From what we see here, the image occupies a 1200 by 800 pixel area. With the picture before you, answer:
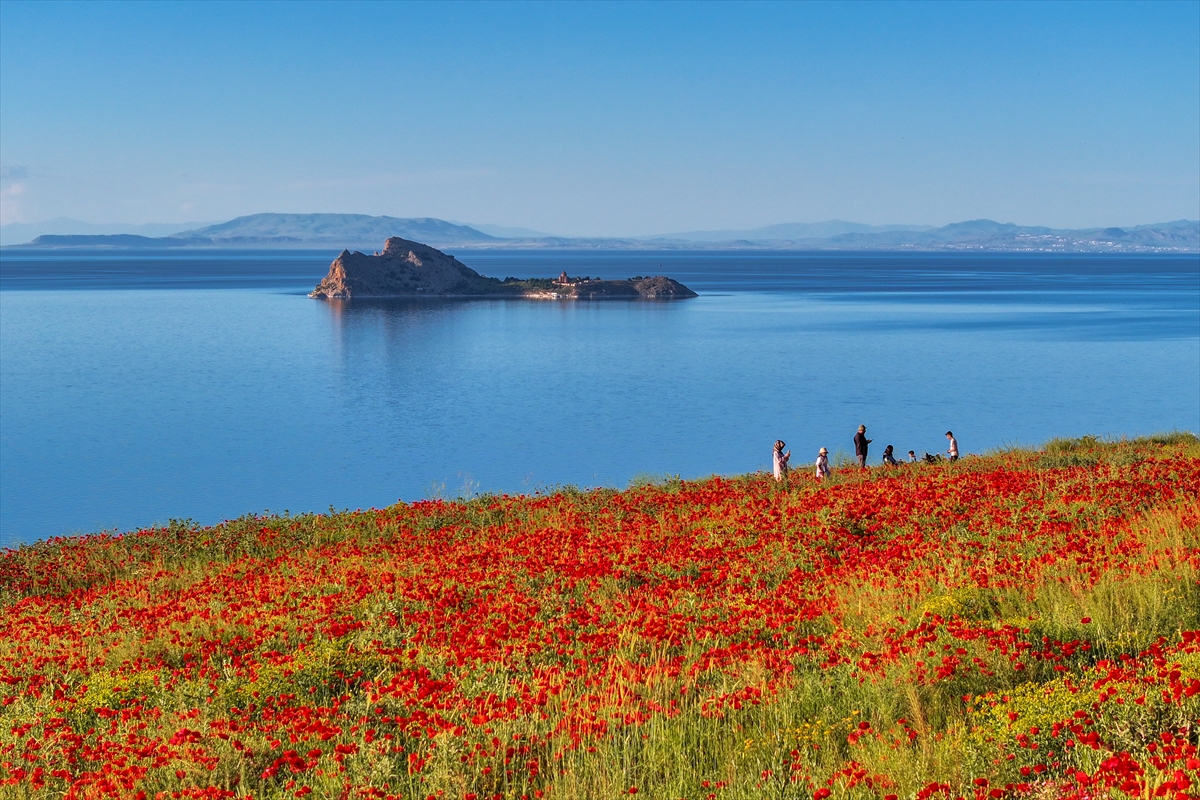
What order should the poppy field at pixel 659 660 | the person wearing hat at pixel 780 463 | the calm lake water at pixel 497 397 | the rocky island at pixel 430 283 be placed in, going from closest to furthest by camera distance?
1. the poppy field at pixel 659 660
2. the person wearing hat at pixel 780 463
3. the calm lake water at pixel 497 397
4. the rocky island at pixel 430 283

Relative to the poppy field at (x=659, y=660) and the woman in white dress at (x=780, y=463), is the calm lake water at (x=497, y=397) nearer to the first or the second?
the woman in white dress at (x=780, y=463)

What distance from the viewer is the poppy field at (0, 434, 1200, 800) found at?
312 inches

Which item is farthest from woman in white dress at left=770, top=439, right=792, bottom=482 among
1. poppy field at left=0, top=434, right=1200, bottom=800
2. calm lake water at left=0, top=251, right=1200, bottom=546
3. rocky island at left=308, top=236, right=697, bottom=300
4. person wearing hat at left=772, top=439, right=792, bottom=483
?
rocky island at left=308, top=236, right=697, bottom=300

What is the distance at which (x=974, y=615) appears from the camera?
1205cm

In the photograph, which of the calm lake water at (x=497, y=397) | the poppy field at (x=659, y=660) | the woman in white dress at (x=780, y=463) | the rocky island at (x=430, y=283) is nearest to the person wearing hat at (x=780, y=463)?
the woman in white dress at (x=780, y=463)

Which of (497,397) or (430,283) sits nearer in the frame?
(497,397)

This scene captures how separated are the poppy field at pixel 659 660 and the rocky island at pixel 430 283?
6141 inches

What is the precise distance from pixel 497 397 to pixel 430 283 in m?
109

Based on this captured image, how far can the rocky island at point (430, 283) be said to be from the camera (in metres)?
174

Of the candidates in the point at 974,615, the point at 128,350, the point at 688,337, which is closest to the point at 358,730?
the point at 974,615

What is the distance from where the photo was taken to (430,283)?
588 feet

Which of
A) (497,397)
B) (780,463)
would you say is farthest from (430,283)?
(780,463)

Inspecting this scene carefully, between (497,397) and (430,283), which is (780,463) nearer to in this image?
(497,397)

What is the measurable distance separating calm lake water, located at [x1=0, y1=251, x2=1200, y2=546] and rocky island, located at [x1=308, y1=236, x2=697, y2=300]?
3302cm
